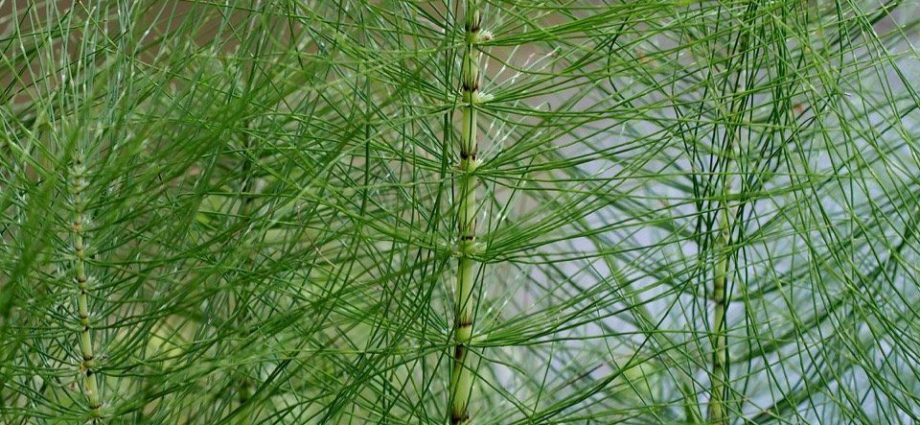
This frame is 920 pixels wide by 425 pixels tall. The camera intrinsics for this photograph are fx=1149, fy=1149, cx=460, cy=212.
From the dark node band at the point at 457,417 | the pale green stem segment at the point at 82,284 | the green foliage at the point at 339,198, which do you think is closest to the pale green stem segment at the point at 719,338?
the green foliage at the point at 339,198

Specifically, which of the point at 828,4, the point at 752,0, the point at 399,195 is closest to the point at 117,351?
the point at 399,195

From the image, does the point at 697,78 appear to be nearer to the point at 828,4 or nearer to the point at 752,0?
the point at 828,4

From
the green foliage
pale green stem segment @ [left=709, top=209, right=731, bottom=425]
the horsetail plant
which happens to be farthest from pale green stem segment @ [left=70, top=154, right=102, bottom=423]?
pale green stem segment @ [left=709, top=209, right=731, bottom=425]

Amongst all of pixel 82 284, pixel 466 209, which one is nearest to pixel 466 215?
pixel 466 209

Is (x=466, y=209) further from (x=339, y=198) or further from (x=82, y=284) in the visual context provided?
(x=82, y=284)

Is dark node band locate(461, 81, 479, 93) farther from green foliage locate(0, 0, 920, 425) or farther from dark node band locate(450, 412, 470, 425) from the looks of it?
dark node band locate(450, 412, 470, 425)

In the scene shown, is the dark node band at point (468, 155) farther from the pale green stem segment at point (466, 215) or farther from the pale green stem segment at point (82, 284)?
the pale green stem segment at point (82, 284)
